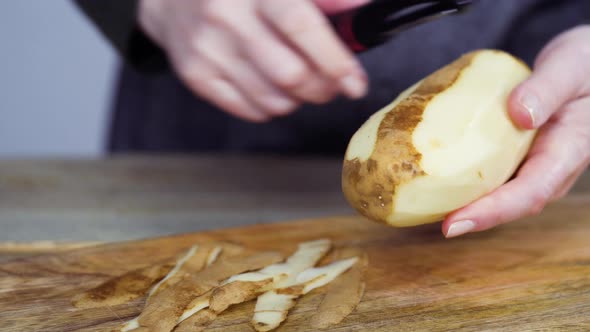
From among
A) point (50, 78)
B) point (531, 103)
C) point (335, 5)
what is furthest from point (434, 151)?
point (50, 78)

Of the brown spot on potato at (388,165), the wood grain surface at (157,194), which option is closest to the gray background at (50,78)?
the wood grain surface at (157,194)

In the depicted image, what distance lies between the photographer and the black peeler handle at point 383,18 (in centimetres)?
97

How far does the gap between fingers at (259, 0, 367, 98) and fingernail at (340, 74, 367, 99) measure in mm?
23

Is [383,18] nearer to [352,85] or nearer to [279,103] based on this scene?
[352,85]

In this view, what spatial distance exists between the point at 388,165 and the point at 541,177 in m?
0.26

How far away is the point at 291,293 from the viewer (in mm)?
883

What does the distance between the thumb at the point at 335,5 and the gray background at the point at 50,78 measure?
229cm

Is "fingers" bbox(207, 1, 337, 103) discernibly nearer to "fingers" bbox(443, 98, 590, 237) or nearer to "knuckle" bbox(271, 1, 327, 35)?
"knuckle" bbox(271, 1, 327, 35)

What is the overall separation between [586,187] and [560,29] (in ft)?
1.41

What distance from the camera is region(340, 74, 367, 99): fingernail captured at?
114 centimetres

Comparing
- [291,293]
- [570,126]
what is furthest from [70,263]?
[570,126]

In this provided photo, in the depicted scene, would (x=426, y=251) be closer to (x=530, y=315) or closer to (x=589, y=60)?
(x=530, y=315)

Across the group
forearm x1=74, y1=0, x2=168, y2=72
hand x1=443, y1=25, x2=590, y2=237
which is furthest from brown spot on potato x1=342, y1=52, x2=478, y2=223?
forearm x1=74, y1=0, x2=168, y2=72

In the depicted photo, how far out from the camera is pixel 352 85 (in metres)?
1.17
